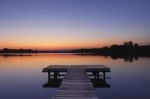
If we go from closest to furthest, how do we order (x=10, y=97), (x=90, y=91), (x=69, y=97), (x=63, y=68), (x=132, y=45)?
(x=69, y=97) < (x=90, y=91) < (x=10, y=97) < (x=63, y=68) < (x=132, y=45)

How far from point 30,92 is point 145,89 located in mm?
7521

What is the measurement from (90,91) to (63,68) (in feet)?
26.6

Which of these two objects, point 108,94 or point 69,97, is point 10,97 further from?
point 69,97

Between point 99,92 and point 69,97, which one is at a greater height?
point 69,97

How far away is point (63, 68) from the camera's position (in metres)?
17.1

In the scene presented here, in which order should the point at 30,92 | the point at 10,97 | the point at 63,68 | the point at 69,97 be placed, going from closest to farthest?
1. the point at 69,97
2. the point at 10,97
3. the point at 30,92
4. the point at 63,68

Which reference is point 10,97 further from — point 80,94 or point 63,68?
point 80,94

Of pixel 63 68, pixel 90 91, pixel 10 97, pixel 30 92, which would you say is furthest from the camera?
pixel 63 68

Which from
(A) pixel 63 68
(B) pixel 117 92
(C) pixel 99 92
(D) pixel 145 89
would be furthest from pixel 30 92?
(D) pixel 145 89

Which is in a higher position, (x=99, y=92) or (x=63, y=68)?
(x=63, y=68)

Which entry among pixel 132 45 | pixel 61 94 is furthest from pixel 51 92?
pixel 132 45

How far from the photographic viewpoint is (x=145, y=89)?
16203mm

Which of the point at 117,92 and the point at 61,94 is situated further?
the point at 117,92

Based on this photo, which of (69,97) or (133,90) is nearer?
(69,97)
